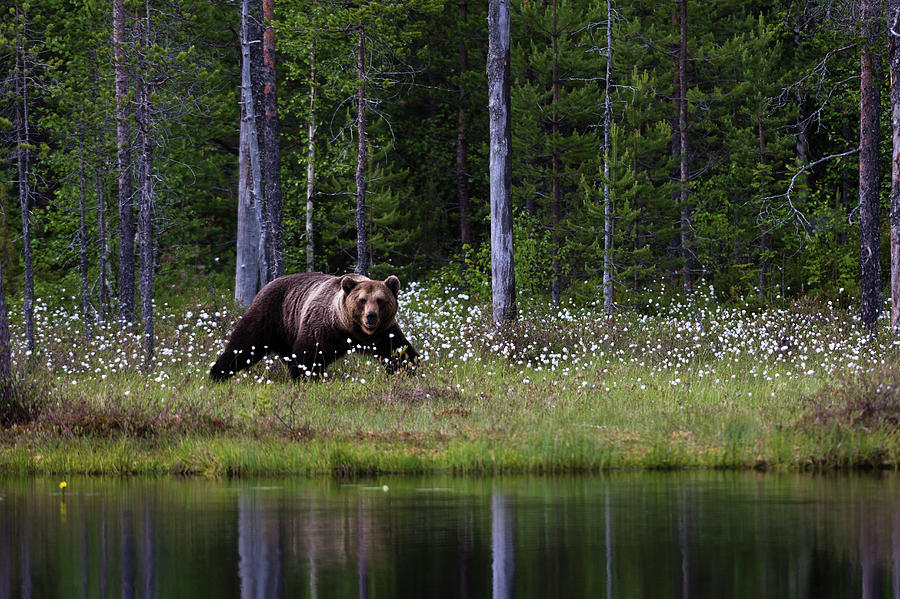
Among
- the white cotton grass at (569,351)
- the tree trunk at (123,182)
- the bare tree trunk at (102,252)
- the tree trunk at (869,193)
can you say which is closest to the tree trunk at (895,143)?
the tree trunk at (869,193)

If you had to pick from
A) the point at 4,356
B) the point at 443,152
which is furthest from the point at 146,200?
the point at 443,152

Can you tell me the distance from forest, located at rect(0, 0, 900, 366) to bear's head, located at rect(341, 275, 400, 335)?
4.32 metres

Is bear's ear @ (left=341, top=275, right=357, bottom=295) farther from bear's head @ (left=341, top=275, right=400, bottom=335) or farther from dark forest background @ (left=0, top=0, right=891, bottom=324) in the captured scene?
dark forest background @ (left=0, top=0, right=891, bottom=324)

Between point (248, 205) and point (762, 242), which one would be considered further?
point (762, 242)

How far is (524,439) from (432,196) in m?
27.4

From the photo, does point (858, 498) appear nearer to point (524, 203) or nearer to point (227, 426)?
point (227, 426)

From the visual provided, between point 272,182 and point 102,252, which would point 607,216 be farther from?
point 102,252

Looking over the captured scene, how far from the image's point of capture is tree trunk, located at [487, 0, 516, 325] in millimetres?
21109

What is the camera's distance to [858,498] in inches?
360

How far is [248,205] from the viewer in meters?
28.1

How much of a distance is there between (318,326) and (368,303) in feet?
3.68

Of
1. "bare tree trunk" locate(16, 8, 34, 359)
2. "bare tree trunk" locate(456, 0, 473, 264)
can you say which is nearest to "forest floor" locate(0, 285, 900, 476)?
"bare tree trunk" locate(16, 8, 34, 359)

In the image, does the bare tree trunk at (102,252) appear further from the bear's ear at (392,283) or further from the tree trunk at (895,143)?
the tree trunk at (895,143)

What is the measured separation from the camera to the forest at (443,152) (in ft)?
78.6
